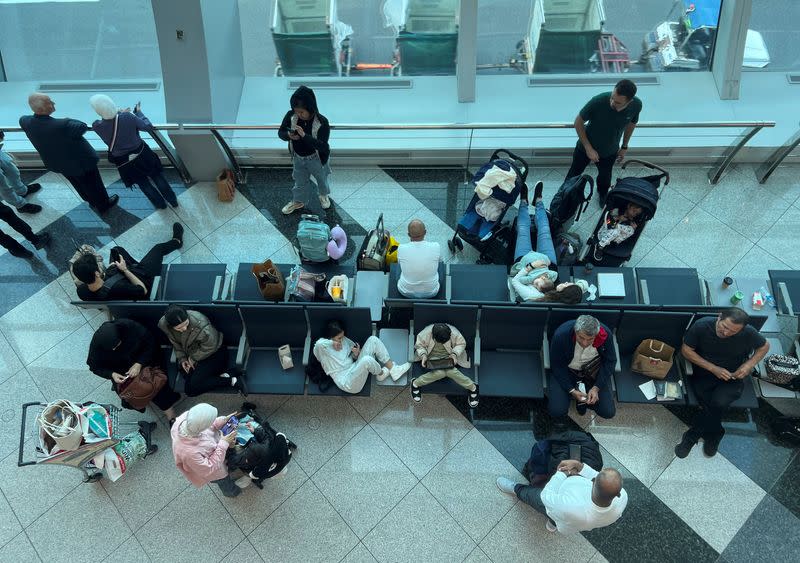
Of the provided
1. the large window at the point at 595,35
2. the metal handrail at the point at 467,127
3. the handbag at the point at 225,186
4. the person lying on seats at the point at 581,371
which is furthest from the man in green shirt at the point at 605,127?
the handbag at the point at 225,186

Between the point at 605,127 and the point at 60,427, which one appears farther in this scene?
the point at 605,127

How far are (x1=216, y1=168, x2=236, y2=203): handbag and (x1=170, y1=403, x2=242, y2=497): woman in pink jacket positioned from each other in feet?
10.5

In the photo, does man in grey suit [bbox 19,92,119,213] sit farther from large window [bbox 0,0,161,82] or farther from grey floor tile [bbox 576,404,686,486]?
grey floor tile [bbox 576,404,686,486]

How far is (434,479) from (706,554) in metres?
2.29

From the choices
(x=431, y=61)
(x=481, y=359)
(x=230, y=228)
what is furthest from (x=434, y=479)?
(x=431, y=61)

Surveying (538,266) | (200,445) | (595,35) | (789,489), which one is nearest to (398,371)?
(538,266)

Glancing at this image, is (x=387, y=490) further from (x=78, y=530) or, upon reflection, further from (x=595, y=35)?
(x=595, y=35)

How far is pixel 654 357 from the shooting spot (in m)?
5.12

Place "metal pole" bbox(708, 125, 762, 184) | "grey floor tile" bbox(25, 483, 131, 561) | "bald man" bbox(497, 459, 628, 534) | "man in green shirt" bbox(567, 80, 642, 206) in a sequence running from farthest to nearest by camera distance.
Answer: "metal pole" bbox(708, 125, 762, 184) < "man in green shirt" bbox(567, 80, 642, 206) < "grey floor tile" bbox(25, 483, 131, 561) < "bald man" bbox(497, 459, 628, 534)

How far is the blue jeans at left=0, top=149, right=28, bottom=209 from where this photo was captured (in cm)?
653

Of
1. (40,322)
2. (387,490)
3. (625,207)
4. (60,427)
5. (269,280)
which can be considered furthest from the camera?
(40,322)

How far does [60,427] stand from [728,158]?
7.16 m

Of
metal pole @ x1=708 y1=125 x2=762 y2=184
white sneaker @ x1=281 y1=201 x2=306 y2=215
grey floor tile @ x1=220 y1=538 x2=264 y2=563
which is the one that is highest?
metal pole @ x1=708 y1=125 x2=762 y2=184

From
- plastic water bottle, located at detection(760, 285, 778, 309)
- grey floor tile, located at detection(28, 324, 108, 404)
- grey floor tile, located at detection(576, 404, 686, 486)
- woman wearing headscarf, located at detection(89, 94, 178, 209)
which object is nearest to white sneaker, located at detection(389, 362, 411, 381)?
grey floor tile, located at detection(576, 404, 686, 486)
